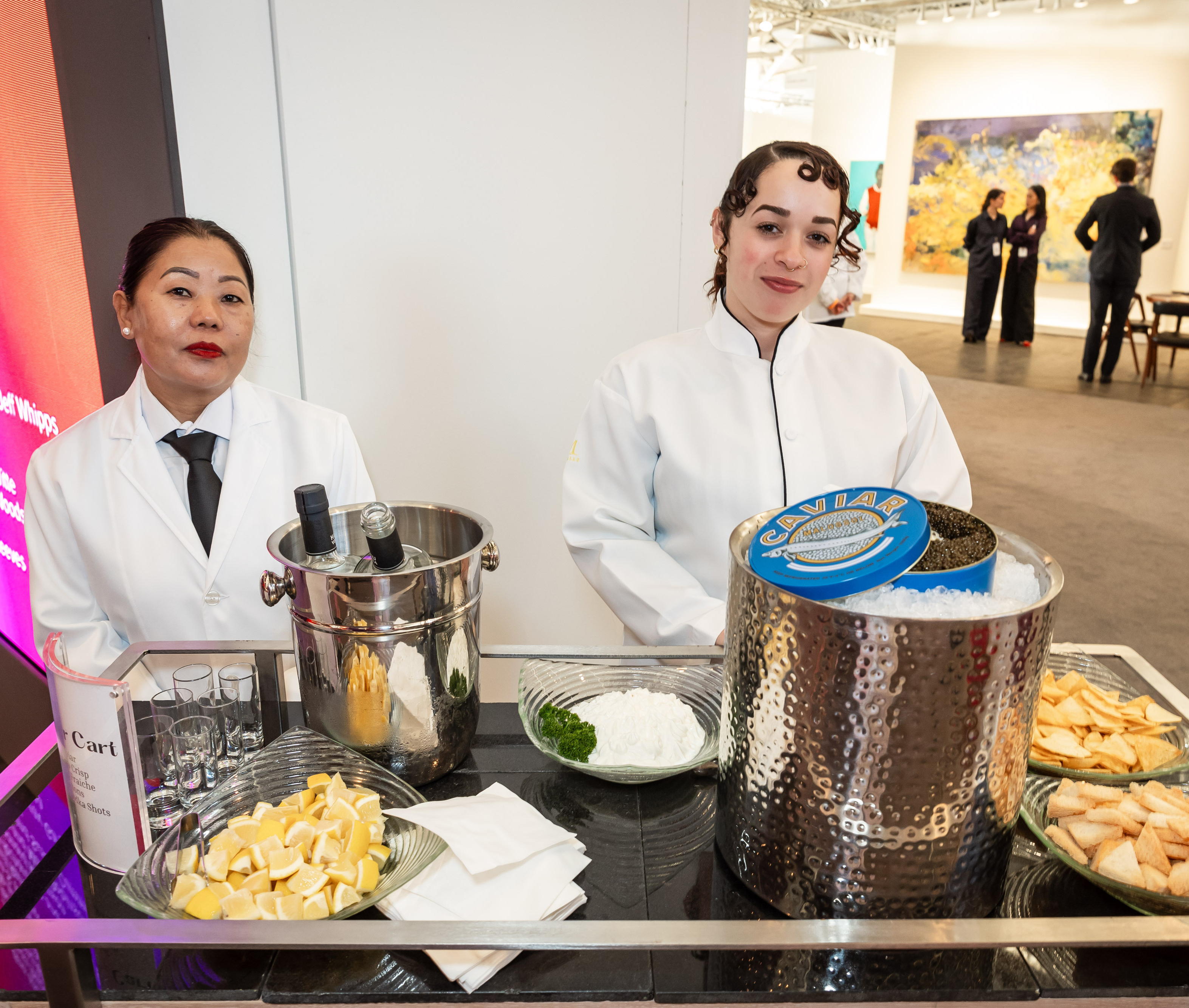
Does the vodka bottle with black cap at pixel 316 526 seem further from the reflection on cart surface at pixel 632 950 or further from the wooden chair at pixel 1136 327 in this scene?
the wooden chair at pixel 1136 327

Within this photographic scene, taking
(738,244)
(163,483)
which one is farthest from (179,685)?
(738,244)

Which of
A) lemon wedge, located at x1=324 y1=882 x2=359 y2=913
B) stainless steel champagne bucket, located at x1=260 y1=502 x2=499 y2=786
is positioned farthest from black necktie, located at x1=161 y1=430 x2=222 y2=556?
lemon wedge, located at x1=324 y1=882 x2=359 y2=913

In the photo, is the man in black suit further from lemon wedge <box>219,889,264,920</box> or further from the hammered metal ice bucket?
lemon wedge <box>219,889,264,920</box>

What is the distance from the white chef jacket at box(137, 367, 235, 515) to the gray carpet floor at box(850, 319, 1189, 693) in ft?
11.2

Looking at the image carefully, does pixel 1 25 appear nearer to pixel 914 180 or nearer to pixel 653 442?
pixel 653 442

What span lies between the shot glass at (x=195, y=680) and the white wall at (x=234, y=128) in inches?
59.6

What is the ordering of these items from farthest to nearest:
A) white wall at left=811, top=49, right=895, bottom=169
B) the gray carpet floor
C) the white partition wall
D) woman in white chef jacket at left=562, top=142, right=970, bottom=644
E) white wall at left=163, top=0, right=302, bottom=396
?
1. white wall at left=811, top=49, right=895, bottom=169
2. the gray carpet floor
3. the white partition wall
4. white wall at left=163, top=0, right=302, bottom=396
5. woman in white chef jacket at left=562, top=142, right=970, bottom=644

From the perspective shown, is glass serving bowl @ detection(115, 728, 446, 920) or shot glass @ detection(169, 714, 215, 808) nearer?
glass serving bowl @ detection(115, 728, 446, 920)

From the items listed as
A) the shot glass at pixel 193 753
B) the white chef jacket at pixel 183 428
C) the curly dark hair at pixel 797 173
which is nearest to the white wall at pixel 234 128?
the white chef jacket at pixel 183 428

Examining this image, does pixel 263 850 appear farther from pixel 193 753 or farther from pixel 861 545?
pixel 861 545

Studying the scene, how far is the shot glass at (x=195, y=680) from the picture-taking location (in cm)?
111

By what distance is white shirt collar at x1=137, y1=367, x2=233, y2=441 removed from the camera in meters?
1.80

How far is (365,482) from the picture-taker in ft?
6.75

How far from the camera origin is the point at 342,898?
2.73ft
